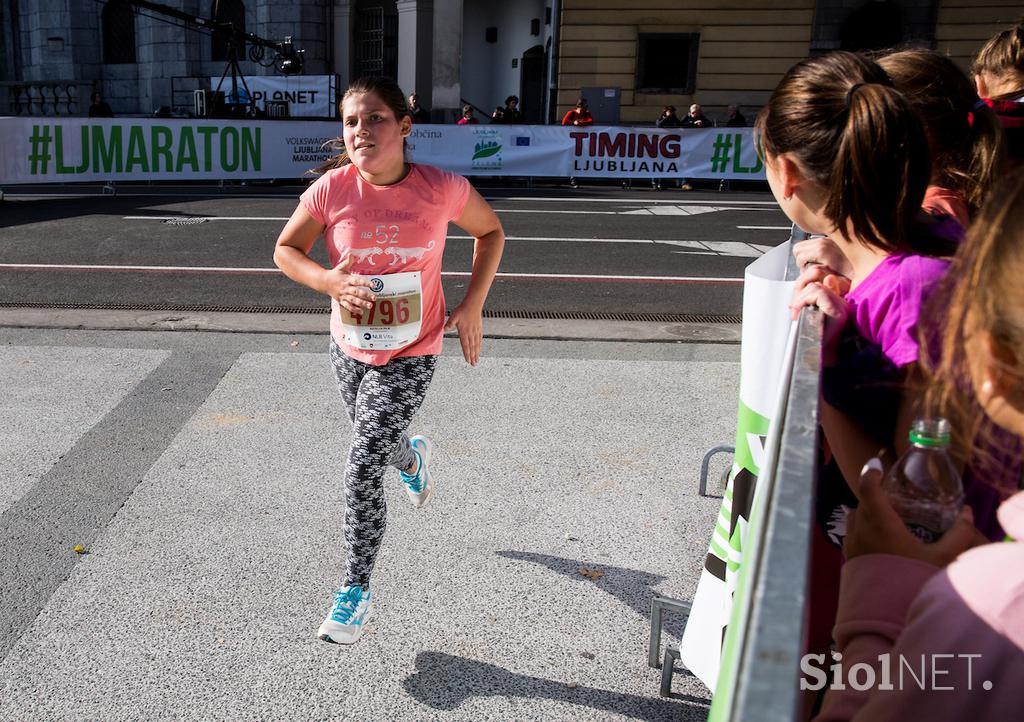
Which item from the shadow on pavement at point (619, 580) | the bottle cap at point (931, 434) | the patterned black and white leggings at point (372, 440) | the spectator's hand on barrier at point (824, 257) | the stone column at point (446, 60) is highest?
the stone column at point (446, 60)

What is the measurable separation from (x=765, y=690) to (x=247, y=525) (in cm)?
326

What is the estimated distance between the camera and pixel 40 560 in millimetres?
3463

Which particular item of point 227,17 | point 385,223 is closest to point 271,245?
point 385,223

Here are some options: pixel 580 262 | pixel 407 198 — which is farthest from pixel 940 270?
pixel 580 262

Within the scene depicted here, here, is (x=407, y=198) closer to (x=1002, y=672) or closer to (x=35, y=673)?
(x=35, y=673)

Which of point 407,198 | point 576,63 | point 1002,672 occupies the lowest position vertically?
point 1002,672

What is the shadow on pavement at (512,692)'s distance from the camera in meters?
2.71

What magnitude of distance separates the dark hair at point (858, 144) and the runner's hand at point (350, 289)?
4.64ft

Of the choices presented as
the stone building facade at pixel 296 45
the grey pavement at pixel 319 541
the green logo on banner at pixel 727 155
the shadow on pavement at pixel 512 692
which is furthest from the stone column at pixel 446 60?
the shadow on pavement at pixel 512 692

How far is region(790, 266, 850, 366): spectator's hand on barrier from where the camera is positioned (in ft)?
5.78

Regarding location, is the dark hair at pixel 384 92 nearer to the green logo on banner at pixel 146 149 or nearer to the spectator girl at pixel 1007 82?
the spectator girl at pixel 1007 82

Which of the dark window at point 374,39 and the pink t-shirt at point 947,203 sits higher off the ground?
the dark window at point 374,39

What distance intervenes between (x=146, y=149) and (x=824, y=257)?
59.5 ft

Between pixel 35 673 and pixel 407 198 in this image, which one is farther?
pixel 407 198
